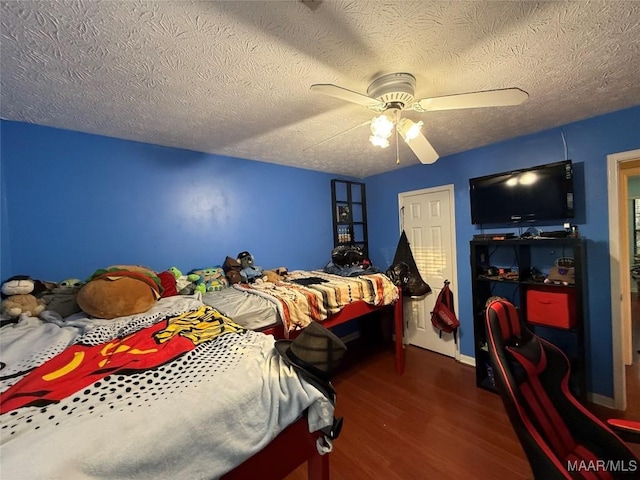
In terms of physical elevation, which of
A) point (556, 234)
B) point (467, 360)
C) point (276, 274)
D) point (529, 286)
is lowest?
point (467, 360)

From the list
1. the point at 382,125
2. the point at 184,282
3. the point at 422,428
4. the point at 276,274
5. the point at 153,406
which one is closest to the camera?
the point at 153,406

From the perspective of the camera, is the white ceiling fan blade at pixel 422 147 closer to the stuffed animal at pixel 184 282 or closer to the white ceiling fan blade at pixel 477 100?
the white ceiling fan blade at pixel 477 100

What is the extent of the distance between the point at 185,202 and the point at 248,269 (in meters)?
0.85

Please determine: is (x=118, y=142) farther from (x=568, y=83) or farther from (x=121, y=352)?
(x=568, y=83)

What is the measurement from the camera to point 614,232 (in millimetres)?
1906

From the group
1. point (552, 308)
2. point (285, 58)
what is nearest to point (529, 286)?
point (552, 308)

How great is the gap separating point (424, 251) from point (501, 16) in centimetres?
243

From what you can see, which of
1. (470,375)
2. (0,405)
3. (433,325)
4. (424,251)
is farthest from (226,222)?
(470,375)

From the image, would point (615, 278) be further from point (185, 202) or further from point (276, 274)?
point (185, 202)

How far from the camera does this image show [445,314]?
2834 millimetres

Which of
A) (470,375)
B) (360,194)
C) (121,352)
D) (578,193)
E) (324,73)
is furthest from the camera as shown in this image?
(360,194)

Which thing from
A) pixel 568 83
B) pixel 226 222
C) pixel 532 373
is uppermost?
pixel 568 83

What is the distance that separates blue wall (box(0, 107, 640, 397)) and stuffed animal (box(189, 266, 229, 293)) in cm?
13

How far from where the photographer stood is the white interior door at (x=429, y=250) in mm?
2889
